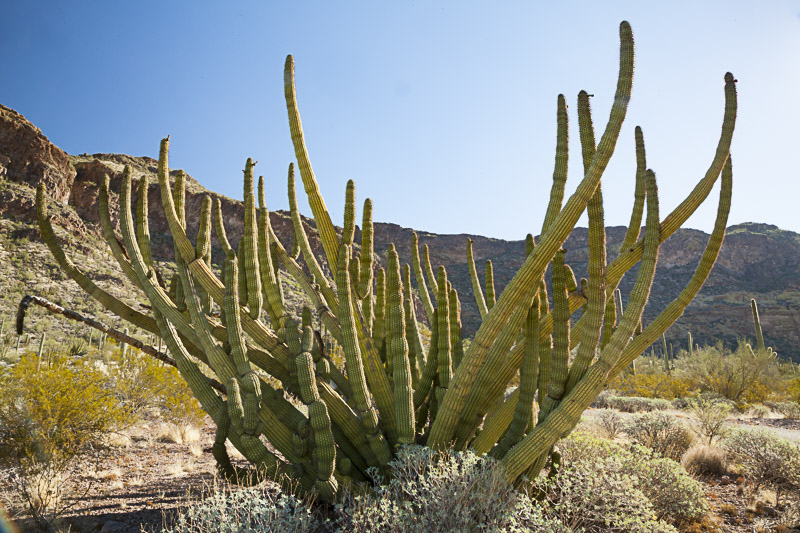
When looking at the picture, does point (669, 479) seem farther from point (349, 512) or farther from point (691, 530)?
point (349, 512)

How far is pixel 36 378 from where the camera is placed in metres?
7.63

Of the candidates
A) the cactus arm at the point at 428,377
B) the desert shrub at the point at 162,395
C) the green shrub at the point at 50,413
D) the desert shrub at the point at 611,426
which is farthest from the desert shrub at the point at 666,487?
the desert shrub at the point at 162,395

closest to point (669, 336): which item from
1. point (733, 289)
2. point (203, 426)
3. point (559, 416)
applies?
point (733, 289)

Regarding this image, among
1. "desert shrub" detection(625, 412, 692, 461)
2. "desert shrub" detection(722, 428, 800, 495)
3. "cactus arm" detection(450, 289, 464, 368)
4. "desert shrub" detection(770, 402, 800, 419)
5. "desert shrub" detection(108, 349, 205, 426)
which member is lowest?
"desert shrub" detection(770, 402, 800, 419)

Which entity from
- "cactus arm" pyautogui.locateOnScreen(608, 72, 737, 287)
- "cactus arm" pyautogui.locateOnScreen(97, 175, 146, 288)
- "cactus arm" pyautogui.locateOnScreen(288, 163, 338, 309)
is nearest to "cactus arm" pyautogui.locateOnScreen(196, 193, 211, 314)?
"cactus arm" pyautogui.locateOnScreen(97, 175, 146, 288)

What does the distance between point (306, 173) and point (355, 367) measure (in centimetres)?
198

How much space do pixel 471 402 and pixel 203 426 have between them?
31.1 ft

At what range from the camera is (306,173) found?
480 cm

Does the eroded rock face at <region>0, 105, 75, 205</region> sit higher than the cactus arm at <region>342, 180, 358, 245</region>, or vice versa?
the eroded rock face at <region>0, 105, 75, 205</region>

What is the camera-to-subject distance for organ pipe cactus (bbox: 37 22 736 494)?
3.94 metres

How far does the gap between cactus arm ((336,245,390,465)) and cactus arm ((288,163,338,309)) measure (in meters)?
0.67

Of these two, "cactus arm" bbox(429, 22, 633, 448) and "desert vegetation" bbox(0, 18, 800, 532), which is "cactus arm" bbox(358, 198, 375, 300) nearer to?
"desert vegetation" bbox(0, 18, 800, 532)

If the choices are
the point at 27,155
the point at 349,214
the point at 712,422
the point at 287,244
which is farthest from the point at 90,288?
the point at 287,244

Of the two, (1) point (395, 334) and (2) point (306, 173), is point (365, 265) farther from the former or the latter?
(2) point (306, 173)
